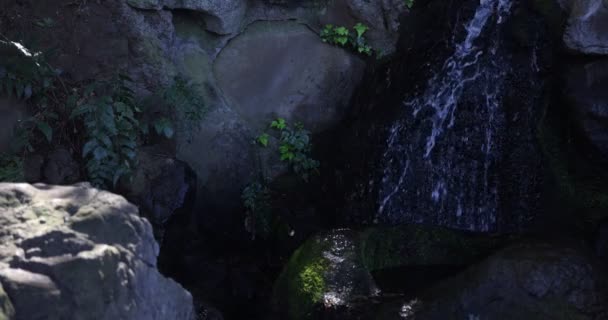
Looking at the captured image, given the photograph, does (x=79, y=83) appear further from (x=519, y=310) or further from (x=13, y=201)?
(x=519, y=310)

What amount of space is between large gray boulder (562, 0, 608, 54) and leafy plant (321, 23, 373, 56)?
7.26 feet

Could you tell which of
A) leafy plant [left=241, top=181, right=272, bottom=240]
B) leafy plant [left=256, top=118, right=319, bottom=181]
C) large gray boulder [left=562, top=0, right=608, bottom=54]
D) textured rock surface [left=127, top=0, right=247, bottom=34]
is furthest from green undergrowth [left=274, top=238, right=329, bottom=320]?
large gray boulder [left=562, top=0, right=608, bottom=54]

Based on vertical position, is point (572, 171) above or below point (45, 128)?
above

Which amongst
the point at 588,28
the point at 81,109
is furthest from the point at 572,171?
the point at 81,109

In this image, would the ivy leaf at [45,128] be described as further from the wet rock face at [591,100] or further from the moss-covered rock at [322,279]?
the wet rock face at [591,100]

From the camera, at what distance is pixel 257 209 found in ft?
21.8

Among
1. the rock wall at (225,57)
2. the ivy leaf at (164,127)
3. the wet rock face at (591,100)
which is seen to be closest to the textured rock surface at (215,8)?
the rock wall at (225,57)

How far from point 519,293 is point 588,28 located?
3127 millimetres

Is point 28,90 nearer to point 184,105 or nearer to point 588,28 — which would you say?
point 184,105

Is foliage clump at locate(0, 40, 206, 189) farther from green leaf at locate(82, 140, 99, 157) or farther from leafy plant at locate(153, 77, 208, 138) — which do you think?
leafy plant at locate(153, 77, 208, 138)

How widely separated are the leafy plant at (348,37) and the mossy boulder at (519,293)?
11.3 feet

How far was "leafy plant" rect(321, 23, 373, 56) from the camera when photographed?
705cm

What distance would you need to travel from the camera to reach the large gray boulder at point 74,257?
273 cm

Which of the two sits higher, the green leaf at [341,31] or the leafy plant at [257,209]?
the green leaf at [341,31]
